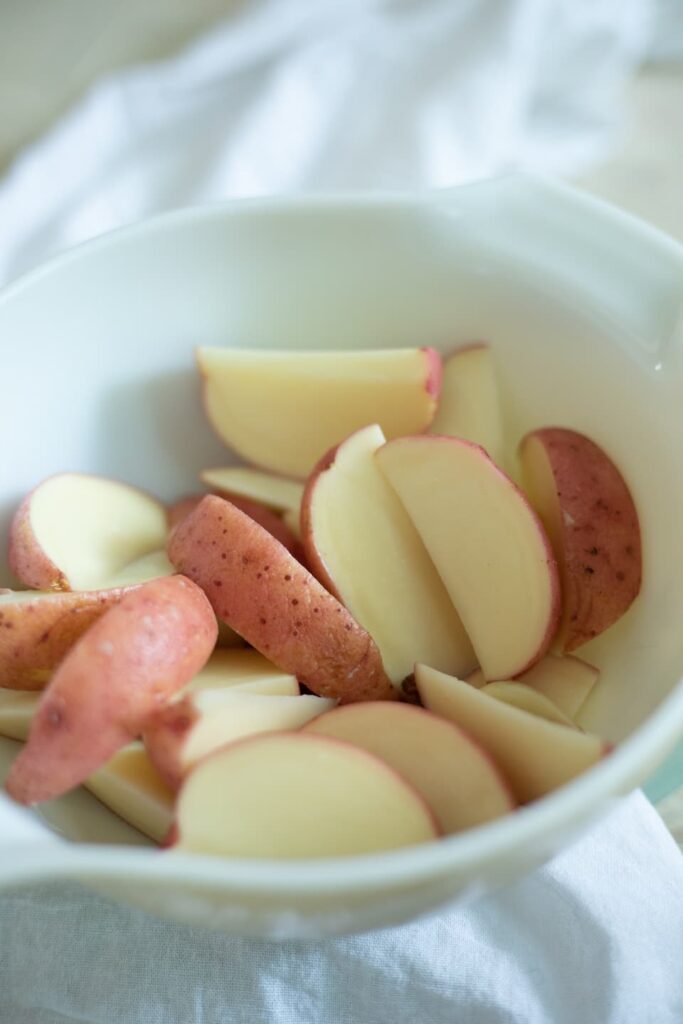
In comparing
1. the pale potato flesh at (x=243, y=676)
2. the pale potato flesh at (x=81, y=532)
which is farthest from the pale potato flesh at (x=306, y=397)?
the pale potato flesh at (x=243, y=676)

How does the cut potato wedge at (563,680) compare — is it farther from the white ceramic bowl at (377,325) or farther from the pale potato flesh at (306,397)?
the pale potato flesh at (306,397)

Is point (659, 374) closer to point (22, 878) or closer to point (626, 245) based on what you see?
point (626, 245)

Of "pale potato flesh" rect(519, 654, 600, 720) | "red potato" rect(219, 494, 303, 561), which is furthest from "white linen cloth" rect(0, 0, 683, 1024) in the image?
"red potato" rect(219, 494, 303, 561)

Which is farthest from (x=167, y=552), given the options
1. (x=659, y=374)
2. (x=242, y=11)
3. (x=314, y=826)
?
(x=242, y=11)

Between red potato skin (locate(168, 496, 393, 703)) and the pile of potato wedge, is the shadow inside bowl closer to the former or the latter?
the pile of potato wedge

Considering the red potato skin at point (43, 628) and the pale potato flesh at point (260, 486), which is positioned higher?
the red potato skin at point (43, 628)

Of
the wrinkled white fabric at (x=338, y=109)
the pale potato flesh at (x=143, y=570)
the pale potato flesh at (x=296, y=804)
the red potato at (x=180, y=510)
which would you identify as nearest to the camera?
the pale potato flesh at (x=296, y=804)

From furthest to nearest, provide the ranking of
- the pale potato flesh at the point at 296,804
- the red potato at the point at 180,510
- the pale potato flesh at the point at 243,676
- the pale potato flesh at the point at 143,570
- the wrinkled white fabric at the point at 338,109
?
1. the wrinkled white fabric at the point at 338,109
2. the red potato at the point at 180,510
3. the pale potato flesh at the point at 143,570
4. the pale potato flesh at the point at 243,676
5. the pale potato flesh at the point at 296,804

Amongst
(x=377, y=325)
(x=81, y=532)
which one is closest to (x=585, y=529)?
(x=377, y=325)

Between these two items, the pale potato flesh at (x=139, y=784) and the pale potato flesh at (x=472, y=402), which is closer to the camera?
the pale potato flesh at (x=139, y=784)
